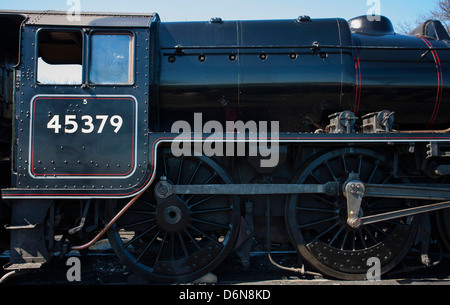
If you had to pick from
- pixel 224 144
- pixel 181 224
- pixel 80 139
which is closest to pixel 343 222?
pixel 224 144

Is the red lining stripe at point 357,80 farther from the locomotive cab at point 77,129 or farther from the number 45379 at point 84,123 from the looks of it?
the number 45379 at point 84,123

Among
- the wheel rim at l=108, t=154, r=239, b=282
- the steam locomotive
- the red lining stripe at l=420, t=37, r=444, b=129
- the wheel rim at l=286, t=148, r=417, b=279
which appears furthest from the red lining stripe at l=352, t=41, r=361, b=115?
the wheel rim at l=108, t=154, r=239, b=282

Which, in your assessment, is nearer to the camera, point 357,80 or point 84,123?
point 84,123

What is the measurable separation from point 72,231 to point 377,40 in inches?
167

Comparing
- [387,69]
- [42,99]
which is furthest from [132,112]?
[387,69]

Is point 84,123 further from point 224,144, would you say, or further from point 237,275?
point 237,275

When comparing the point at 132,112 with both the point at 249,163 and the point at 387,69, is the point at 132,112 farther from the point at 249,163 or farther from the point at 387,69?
the point at 387,69

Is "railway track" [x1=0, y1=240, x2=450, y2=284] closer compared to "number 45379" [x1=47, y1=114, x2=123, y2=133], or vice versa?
"number 45379" [x1=47, y1=114, x2=123, y2=133]

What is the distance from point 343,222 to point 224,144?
1648 mm

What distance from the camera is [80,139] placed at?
10.4ft

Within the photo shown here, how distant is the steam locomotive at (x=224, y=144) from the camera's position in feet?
10.4

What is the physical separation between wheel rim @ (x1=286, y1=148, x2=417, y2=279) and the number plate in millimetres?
1980

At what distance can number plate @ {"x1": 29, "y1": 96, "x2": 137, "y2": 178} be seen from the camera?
10.4 feet

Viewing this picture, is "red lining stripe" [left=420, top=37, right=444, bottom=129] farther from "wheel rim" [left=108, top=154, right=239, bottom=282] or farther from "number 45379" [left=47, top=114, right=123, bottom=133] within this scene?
"number 45379" [left=47, top=114, right=123, bottom=133]
